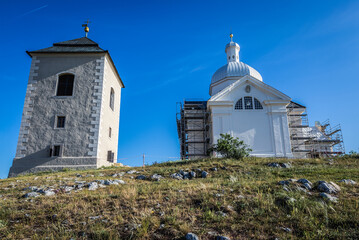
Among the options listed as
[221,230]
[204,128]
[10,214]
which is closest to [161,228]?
[221,230]

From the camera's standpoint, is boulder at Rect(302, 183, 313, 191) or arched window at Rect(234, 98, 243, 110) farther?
arched window at Rect(234, 98, 243, 110)

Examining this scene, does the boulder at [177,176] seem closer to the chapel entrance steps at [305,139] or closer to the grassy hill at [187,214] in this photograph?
the grassy hill at [187,214]

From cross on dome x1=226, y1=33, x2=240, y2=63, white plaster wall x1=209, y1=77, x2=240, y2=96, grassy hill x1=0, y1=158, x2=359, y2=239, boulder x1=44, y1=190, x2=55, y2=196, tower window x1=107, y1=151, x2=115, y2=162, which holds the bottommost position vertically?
grassy hill x1=0, y1=158, x2=359, y2=239

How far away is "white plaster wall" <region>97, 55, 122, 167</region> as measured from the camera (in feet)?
59.1

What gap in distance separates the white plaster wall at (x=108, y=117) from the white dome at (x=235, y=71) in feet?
43.5

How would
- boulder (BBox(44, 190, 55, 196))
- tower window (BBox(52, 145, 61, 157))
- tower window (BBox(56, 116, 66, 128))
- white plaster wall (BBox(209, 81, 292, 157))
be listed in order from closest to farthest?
boulder (BBox(44, 190, 55, 196))
tower window (BBox(52, 145, 61, 157))
tower window (BBox(56, 116, 66, 128))
white plaster wall (BBox(209, 81, 292, 157))

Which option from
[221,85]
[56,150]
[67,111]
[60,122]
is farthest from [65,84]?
[221,85]

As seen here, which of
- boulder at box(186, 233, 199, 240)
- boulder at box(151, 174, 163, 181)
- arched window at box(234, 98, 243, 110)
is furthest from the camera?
arched window at box(234, 98, 243, 110)

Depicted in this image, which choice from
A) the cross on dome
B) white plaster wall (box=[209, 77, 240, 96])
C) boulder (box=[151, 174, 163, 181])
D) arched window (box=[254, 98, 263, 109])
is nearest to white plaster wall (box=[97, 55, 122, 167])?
boulder (box=[151, 174, 163, 181])

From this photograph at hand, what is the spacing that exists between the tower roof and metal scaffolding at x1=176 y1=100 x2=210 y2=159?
12.8m

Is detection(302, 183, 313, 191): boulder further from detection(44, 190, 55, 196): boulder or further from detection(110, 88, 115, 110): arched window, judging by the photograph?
detection(110, 88, 115, 110): arched window

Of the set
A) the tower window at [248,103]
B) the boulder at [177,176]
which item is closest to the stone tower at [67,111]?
the boulder at [177,176]

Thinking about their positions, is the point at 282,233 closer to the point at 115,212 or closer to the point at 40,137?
the point at 115,212

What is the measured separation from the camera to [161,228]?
15.1 ft
